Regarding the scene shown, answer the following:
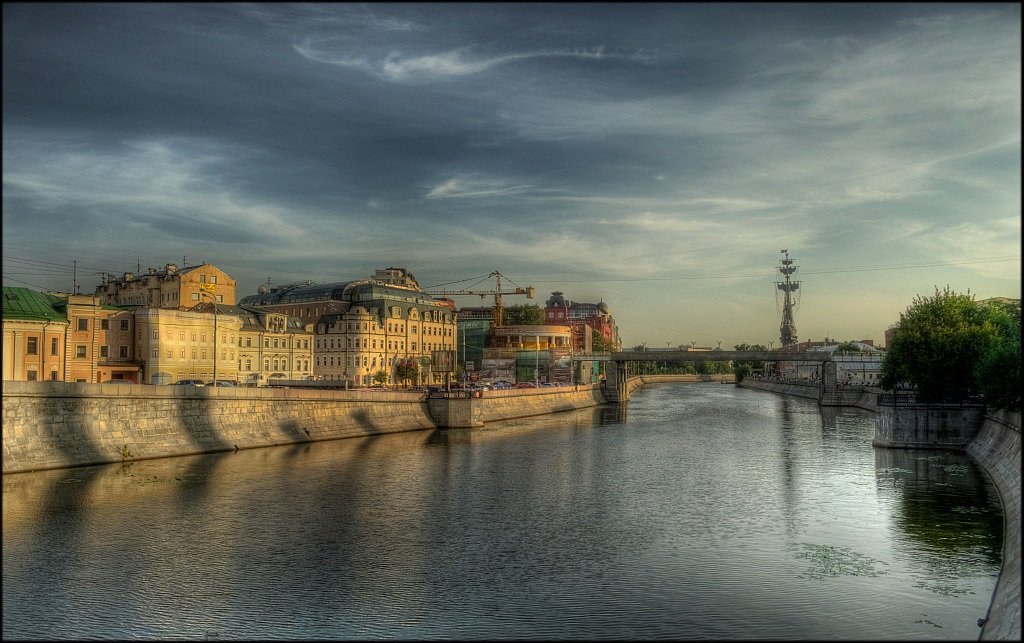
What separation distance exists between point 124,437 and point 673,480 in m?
39.5

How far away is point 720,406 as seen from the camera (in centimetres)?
15238

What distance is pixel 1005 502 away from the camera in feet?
140

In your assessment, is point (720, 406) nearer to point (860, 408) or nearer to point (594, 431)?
point (860, 408)

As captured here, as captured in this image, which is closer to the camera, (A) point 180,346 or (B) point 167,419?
(B) point 167,419

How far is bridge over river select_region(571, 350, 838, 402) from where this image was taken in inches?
5876

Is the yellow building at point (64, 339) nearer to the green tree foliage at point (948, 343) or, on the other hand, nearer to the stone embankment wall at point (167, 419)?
the stone embankment wall at point (167, 419)

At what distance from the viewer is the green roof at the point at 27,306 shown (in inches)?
2840

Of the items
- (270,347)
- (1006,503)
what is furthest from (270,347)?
(1006,503)

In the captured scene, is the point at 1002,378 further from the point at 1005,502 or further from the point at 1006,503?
the point at 1006,503

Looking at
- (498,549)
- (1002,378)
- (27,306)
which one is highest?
(27,306)

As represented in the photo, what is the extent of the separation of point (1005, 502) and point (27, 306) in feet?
256

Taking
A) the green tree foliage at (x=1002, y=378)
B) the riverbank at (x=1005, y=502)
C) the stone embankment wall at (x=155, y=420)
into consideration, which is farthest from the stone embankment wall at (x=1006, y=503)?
the stone embankment wall at (x=155, y=420)

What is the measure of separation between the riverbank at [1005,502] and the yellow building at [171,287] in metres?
103

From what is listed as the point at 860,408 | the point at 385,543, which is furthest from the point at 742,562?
the point at 860,408
